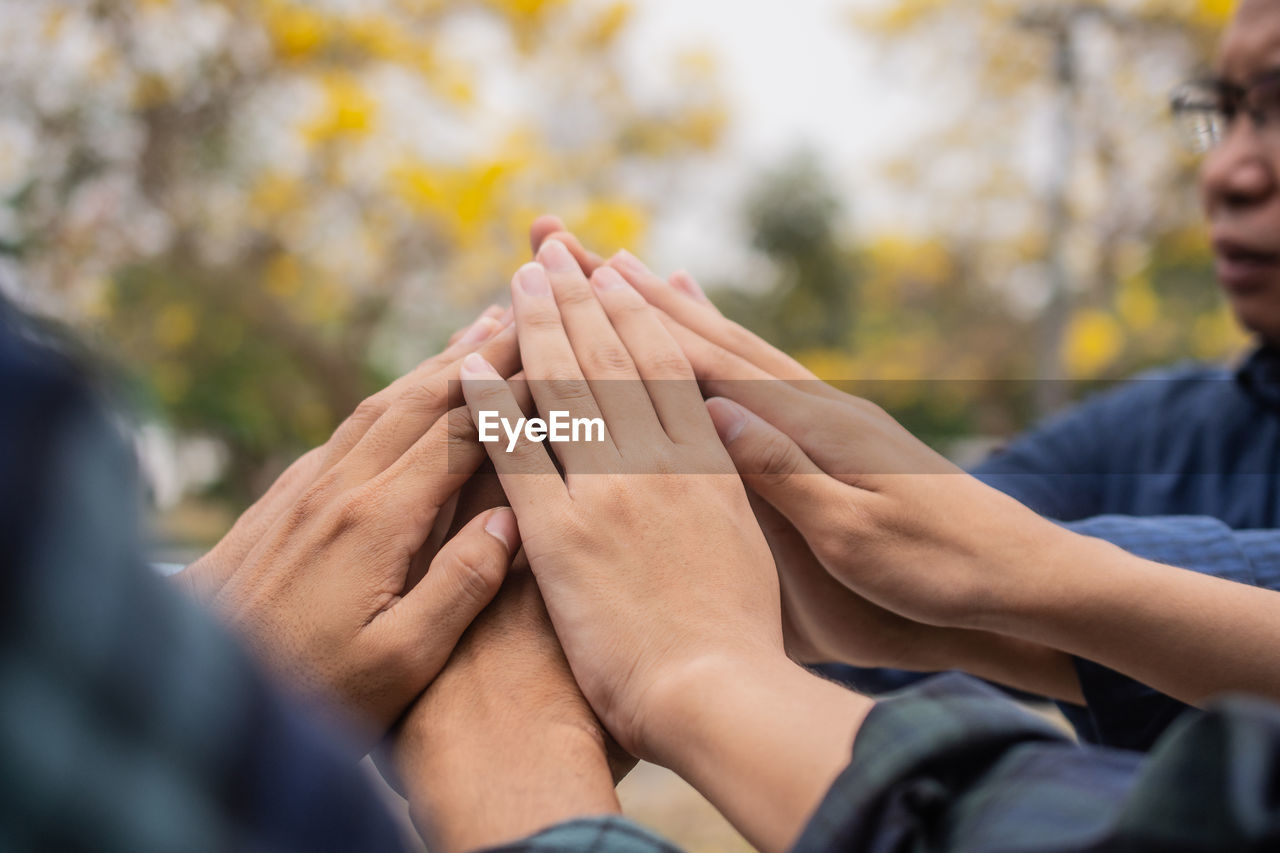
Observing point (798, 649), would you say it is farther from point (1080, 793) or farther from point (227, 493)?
point (227, 493)

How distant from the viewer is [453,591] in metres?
0.79

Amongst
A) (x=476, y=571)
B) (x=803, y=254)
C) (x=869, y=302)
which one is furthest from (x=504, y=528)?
(x=803, y=254)

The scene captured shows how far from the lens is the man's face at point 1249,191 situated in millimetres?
1208

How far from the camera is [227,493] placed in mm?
6812

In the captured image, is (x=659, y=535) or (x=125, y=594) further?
(x=659, y=535)

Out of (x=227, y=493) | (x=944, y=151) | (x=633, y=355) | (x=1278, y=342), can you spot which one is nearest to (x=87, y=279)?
(x=227, y=493)

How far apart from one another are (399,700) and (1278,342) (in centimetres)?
148

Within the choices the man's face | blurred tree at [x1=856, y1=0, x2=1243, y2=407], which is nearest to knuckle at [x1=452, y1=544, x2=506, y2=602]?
the man's face

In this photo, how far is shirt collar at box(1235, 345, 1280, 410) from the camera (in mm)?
1376

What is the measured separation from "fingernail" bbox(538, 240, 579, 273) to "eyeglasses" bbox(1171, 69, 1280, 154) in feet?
3.44

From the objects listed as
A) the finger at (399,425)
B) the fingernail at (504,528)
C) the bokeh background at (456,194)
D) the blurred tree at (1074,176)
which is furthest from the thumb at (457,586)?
the blurred tree at (1074,176)

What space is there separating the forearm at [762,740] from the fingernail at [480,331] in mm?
576

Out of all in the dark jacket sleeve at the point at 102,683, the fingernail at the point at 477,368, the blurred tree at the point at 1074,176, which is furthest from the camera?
the blurred tree at the point at 1074,176

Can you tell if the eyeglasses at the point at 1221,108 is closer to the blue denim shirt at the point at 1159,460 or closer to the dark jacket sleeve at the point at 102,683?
the blue denim shirt at the point at 1159,460
